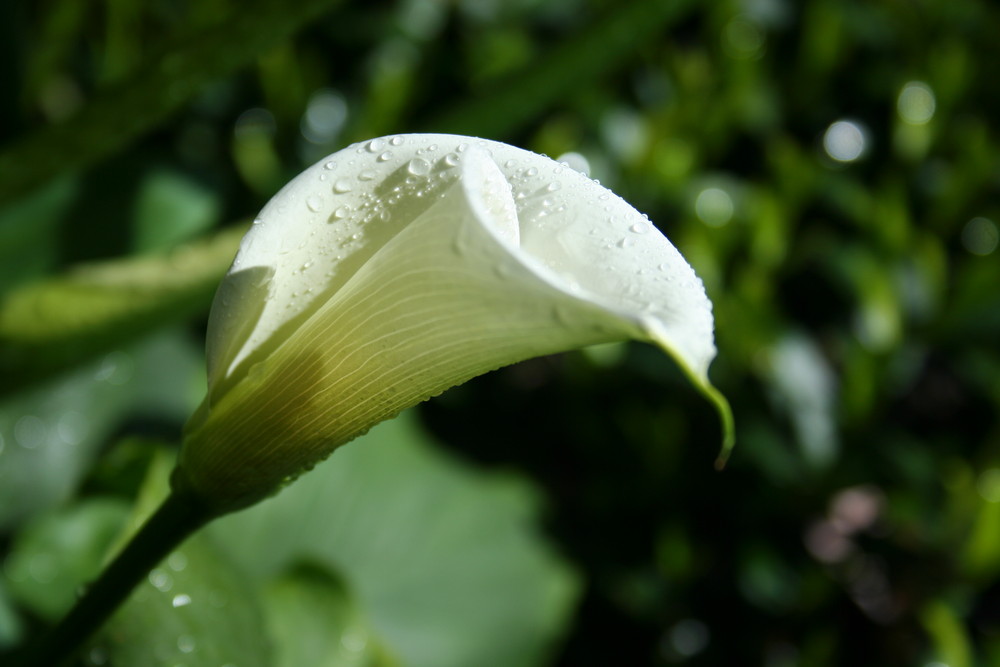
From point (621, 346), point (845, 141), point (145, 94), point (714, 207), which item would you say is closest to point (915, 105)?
point (845, 141)

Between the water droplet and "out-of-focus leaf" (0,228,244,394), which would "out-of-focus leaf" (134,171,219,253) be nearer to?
"out-of-focus leaf" (0,228,244,394)

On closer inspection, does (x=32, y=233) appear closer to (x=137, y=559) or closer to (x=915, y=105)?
(x=137, y=559)

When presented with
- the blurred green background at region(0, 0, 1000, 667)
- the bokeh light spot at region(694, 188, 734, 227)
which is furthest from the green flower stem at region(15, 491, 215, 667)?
the bokeh light spot at region(694, 188, 734, 227)

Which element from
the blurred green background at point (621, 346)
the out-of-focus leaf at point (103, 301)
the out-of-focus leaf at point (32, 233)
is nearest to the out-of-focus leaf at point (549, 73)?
the blurred green background at point (621, 346)

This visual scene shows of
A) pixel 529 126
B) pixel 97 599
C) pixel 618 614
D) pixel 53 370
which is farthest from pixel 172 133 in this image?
pixel 97 599

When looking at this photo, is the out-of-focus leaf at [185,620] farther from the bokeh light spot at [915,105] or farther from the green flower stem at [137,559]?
the bokeh light spot at [915,105]

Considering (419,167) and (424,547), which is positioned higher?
(419,167)
